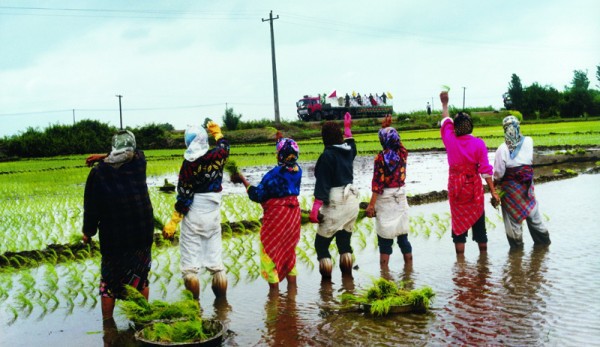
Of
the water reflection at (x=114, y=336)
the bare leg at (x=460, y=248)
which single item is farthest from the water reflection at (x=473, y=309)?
the water reflection at (x=114, y=336)

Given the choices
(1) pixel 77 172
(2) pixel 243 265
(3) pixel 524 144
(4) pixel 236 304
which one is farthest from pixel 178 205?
(1) pixel 77 172

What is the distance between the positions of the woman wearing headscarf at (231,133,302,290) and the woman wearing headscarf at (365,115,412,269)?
1098mm

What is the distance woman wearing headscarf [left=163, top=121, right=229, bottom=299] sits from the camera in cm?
587

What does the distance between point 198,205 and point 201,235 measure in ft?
0.85

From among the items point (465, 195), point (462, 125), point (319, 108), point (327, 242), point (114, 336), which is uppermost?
point (319, 108)

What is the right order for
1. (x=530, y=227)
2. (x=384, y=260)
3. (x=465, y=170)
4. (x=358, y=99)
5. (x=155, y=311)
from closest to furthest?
(x=155, y=311)
(x=384, y=260)
(x=465, y=170)
(x=530, y=227)
(x=358, y=99)

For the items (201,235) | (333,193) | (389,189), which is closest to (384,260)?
(389,189)

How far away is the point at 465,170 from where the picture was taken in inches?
292

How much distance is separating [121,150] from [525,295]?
3.50 metres

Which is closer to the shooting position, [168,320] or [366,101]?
[168,320]

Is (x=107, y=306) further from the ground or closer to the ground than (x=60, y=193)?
closer to the ground

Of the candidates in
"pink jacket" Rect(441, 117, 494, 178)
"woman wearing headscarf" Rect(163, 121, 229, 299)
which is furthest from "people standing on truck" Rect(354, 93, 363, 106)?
"woman wearing headscarf" Rect(163, 121, 229, 299)

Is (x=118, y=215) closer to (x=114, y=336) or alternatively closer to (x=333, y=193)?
(x=114, y=336)

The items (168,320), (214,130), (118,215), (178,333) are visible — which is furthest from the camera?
(214,130)
